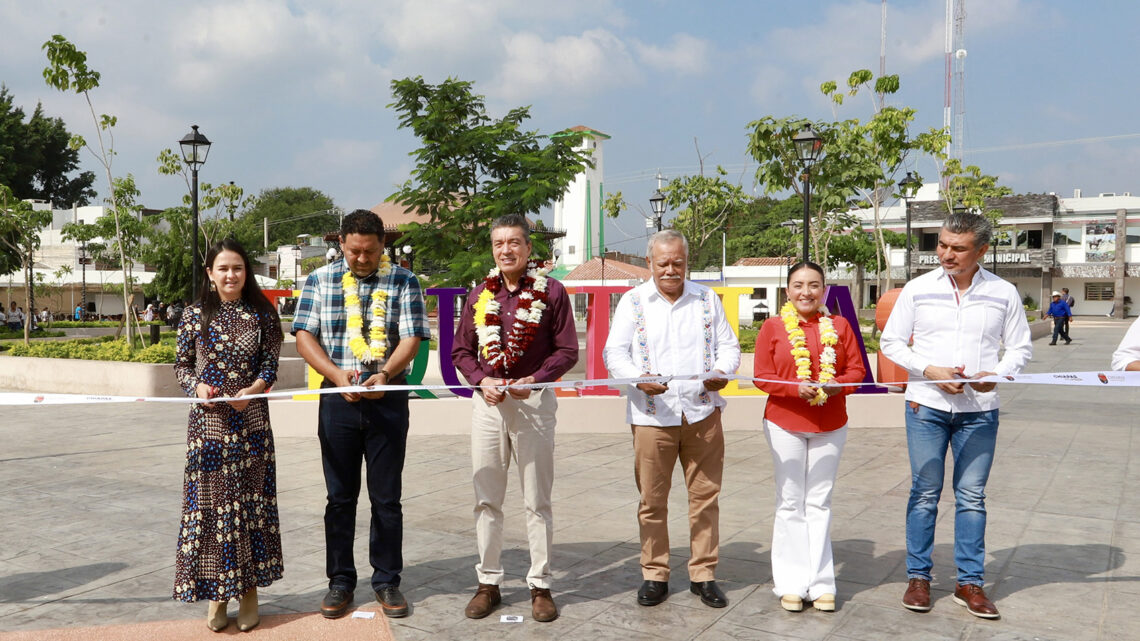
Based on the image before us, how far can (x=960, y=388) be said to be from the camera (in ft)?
13.5

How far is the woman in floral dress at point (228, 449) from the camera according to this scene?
3.93 m

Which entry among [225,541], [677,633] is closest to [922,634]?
[677,633]

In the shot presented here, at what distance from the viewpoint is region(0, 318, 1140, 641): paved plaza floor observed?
4.14 meters

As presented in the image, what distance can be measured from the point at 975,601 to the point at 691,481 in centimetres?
148

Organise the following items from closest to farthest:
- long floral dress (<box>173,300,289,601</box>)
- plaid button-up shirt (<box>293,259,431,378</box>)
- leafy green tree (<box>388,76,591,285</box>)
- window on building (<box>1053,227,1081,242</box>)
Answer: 1. long floral dress (<box>173,300,289,601</box>)
2. plaid button-up shirt (<box>293,259,431,378</box>)
3. leafy green tree (<box>388,76,591,285</box>)
4. window on building (<box>1053,227,1081,242</box>)

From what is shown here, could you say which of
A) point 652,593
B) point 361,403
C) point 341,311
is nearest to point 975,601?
point 652,593

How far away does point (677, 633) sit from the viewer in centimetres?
398

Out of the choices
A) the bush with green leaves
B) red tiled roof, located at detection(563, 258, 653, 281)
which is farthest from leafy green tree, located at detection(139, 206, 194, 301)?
the bush with green leaves

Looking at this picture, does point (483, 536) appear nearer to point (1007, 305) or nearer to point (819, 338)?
point (819, 338)

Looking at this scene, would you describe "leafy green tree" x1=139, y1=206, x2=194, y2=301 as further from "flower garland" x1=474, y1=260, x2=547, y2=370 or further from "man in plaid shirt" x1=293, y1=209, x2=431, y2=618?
"flower garland" x1=474, y1=260, x2=547, y2=370

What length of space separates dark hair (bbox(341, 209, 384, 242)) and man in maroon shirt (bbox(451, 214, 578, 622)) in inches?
23.8

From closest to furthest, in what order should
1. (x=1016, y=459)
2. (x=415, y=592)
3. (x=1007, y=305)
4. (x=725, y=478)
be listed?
(x=1007, y=305) → (x=415, y=592) → (x=725, y=478) → (x=1016, y=459)

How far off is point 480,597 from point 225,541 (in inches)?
48.8

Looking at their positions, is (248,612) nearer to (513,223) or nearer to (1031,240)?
(513,223)
